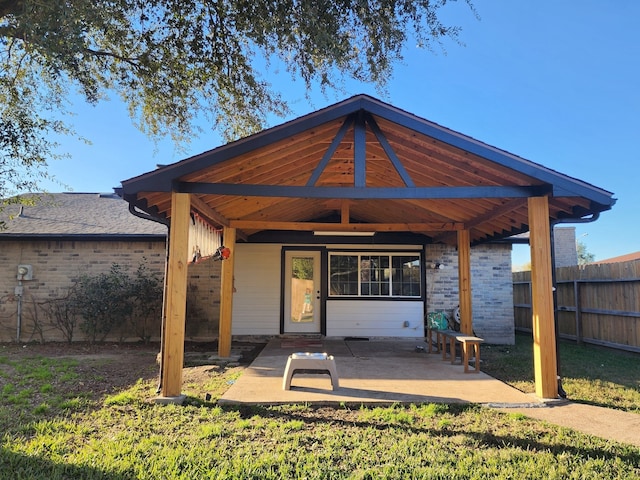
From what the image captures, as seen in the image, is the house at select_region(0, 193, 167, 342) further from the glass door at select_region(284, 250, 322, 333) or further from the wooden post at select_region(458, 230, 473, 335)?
the wooden post at select_region(458, 230, 473, 335)

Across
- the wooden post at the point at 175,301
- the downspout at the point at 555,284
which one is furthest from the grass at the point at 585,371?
the wooden post at the point at 175,301

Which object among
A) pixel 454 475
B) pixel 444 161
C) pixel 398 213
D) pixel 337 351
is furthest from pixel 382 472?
pixel 398 213

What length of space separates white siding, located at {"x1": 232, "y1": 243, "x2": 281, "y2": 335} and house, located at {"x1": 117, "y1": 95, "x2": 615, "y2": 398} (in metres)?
0.03

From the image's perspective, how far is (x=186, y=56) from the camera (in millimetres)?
7816

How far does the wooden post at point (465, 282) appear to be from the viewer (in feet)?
27.3

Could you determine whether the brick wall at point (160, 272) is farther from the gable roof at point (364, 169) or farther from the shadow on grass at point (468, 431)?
the shadow on grass at point (468, 431)

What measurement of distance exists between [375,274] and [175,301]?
22.7 ft

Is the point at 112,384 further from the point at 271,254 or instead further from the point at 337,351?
the point at 271,254

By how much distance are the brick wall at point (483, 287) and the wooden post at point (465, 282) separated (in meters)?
2.55

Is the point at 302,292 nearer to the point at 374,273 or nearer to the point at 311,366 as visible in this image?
the point at 374,273

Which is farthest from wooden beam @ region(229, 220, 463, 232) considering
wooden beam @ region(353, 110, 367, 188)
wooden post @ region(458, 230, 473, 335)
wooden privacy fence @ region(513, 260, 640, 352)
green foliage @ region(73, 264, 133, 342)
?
wooden privacy fence @ region(513, 260, 640, 352)

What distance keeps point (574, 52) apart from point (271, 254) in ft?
35.6

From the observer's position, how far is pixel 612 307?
9.24 metres

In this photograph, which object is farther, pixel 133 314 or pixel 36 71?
pixel 133 314
